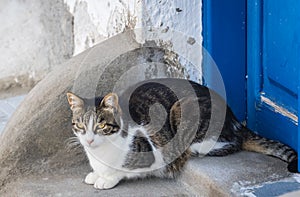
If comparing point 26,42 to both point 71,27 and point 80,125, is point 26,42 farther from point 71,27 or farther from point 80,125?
point 80,125

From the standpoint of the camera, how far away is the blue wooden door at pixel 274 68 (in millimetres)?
3508

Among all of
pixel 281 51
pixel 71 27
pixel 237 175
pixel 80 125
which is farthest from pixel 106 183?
pixel 71 27

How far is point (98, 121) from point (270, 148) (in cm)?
79

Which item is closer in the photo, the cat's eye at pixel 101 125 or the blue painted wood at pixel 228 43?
the cat's eye at pixel 101 125

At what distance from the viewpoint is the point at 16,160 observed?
12.5 feet

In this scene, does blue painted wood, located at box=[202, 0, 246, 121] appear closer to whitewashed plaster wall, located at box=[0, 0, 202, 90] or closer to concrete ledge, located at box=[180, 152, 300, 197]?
whitewashed plaster wall, located at box=[0, 0, 202, 90]

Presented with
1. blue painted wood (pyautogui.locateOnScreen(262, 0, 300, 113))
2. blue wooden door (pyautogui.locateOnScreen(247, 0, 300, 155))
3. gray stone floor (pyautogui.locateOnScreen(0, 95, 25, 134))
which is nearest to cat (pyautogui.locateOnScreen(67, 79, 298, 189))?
blue wooden door (pyautogui.locateOnScreen(247, 0, 300, 155))

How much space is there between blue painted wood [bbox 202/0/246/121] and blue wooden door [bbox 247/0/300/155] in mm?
37

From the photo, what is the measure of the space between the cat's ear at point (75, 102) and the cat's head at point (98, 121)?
0.02m

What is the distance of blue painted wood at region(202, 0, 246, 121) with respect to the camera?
3.85 meters

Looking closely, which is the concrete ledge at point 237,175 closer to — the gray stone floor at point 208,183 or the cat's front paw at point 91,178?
the gray stone floor at point 208,183

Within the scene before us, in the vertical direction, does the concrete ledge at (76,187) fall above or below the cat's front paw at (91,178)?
below

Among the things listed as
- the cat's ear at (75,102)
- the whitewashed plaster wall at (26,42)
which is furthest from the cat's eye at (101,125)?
the whitewashed plaster wall at (26,42)

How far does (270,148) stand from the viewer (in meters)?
3.61
